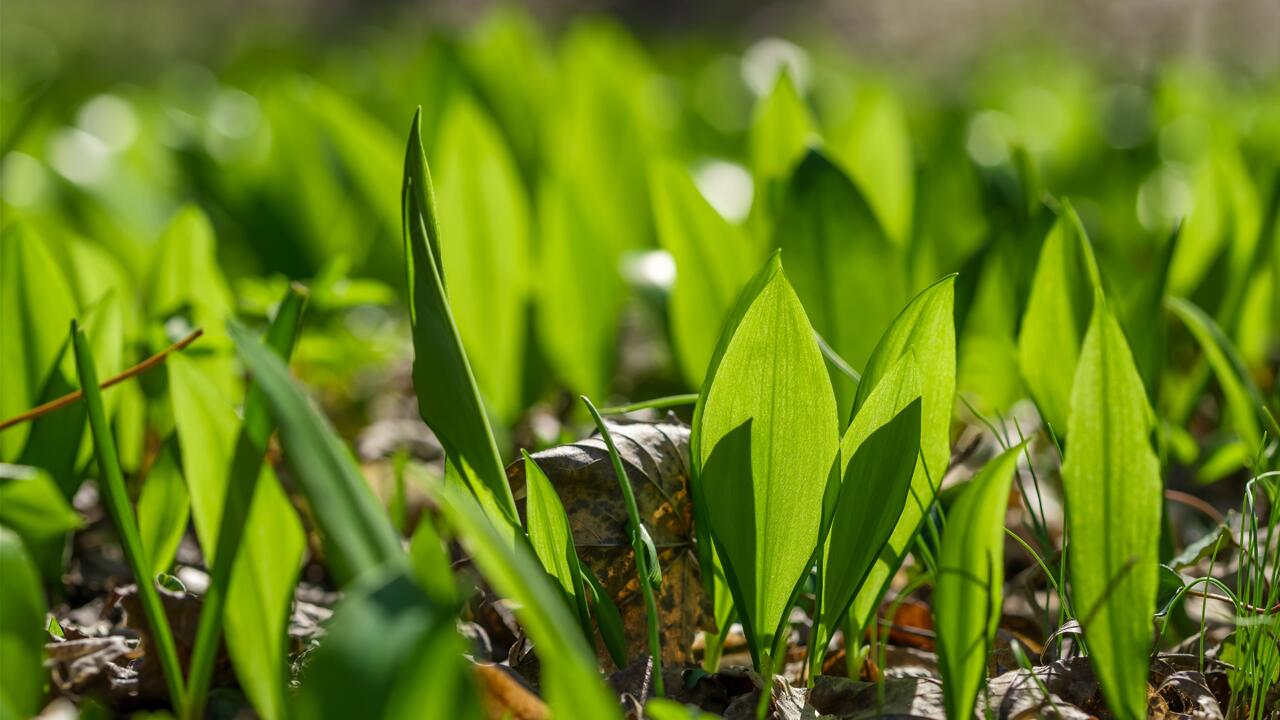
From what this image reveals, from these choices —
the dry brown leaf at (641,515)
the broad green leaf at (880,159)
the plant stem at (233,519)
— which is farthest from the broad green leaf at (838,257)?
the plant stem at (233,519)

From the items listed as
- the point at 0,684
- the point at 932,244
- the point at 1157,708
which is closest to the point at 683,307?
the point at 932,244

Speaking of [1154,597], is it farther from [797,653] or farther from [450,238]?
[450,238]

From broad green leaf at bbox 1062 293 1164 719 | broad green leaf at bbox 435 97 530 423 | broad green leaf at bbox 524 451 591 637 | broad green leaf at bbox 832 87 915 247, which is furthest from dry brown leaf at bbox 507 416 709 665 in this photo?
broad green leaf at bbox 832 87 915 247

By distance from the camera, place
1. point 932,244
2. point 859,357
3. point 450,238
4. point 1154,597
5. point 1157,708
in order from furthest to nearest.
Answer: point 932,244 → point 450,238 → point 859,357 → point 1157,708 → point 1154,597

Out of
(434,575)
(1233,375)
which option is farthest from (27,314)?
(1233,375)

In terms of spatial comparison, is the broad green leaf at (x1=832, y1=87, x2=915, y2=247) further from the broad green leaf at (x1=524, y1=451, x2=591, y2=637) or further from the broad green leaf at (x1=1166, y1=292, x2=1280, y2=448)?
the broad green leaf at (x1=524, y1=451, x2=591, y2=637)

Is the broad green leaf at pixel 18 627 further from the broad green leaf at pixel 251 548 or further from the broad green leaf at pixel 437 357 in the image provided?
the broad green leaf at pixel 437 357

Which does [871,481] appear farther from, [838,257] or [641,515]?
[838,257]
